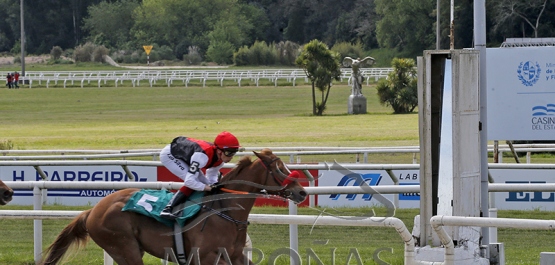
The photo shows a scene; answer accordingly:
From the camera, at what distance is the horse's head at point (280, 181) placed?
17.1 ft

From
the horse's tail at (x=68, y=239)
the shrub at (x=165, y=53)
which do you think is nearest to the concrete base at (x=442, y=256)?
the horse's tail at (x=68, y=239)

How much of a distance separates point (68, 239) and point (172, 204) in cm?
80

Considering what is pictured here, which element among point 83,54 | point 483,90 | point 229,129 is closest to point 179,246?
point 483,90

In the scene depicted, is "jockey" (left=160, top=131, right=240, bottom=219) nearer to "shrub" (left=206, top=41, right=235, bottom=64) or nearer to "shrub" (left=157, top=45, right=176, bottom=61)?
"shrub" (left=206, top=41, right=235, bottom=64)

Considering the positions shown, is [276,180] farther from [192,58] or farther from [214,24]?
[214,24]

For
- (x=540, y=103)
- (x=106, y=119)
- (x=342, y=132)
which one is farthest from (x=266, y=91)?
(x=540, y=103)

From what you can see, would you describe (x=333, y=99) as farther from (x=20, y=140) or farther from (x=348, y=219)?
(x=348, y=219)

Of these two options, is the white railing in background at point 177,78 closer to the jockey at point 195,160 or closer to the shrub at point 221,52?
the shrub at point 221,52

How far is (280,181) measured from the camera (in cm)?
527

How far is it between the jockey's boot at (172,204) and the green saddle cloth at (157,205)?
0.10 ft

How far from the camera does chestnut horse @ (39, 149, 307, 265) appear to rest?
5258mm

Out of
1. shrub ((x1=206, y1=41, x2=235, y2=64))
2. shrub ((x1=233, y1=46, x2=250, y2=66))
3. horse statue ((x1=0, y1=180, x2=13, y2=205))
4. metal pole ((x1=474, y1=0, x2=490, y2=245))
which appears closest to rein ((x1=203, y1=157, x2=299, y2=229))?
metal pole ((x1=474, y1=0, x2=490, y2=245))

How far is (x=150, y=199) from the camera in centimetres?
548

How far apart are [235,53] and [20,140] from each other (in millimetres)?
38466
